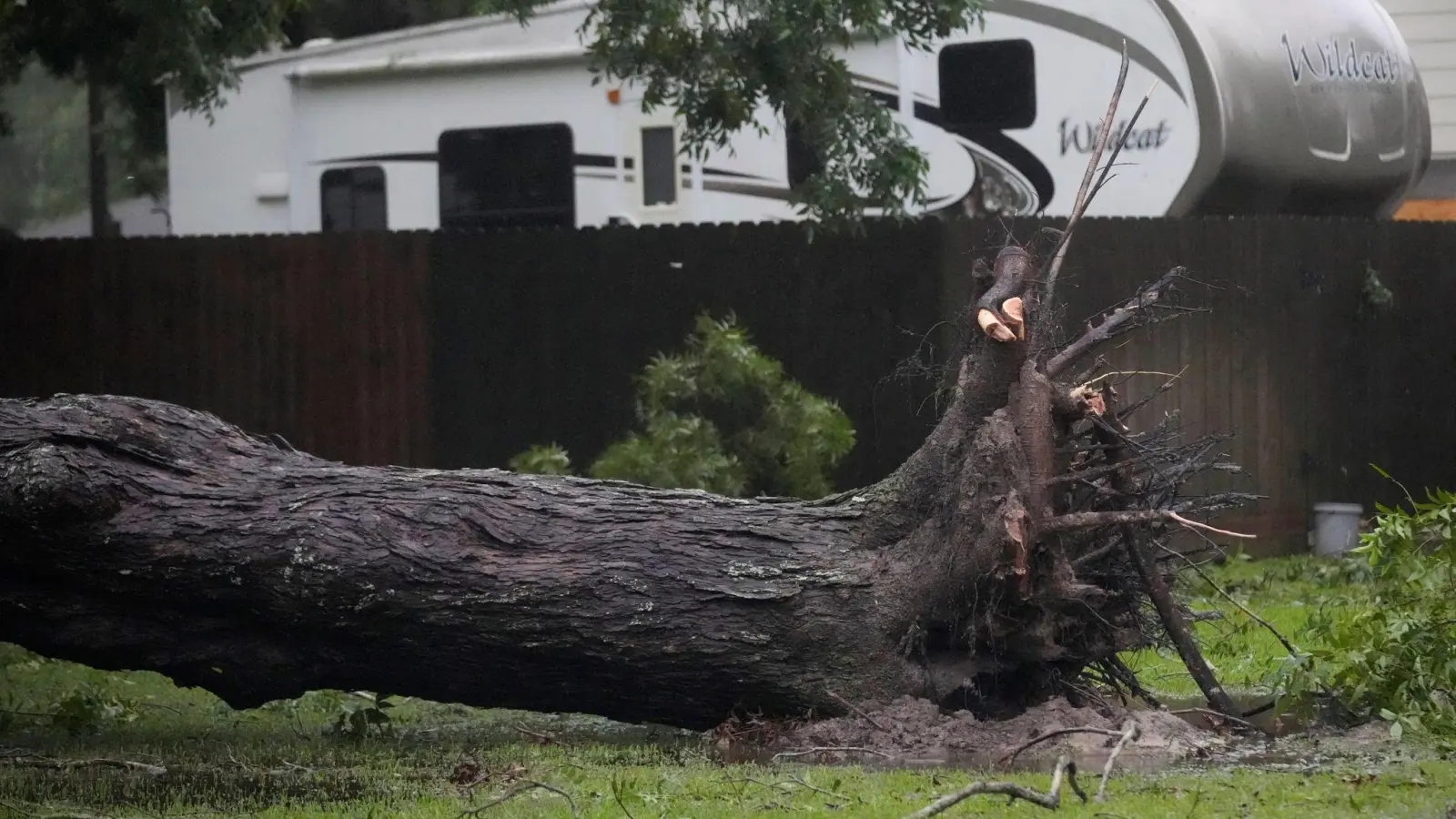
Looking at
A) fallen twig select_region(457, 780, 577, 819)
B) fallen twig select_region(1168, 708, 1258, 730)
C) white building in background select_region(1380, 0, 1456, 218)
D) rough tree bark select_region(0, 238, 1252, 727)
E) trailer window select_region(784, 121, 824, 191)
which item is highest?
white building in background select_region(1380, 0, 1456, 218)

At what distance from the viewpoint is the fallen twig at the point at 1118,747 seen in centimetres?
544

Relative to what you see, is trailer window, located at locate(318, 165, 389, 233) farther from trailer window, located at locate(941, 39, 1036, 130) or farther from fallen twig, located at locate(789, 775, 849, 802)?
fallen twig, located at locate(789, 775, 849, 802)

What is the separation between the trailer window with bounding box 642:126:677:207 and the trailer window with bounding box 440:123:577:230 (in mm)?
596

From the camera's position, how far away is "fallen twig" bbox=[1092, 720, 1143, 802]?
544 centimetres

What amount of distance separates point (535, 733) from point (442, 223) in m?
8.56

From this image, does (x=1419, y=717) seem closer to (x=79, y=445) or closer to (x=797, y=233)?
(x=79, y=445)

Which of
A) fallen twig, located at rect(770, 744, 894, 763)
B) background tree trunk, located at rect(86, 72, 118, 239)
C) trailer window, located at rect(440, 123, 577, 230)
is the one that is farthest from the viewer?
background tree trunk, located at rect(86, 72, 118, 239)

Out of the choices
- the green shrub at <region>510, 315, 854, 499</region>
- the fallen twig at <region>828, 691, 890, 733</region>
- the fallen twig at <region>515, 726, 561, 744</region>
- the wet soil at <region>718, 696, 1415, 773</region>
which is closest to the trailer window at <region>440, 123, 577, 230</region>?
the green shrub at <region>510, 315, 854, 499</region>

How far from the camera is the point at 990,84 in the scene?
13.6 m

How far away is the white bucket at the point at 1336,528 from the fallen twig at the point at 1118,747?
7244 mm

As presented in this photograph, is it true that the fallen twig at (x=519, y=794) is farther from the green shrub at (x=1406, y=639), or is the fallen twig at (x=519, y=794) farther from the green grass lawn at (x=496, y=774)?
the green shrub at (x=1406, y=639)

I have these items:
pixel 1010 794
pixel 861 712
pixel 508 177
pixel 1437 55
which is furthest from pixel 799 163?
pixel 1437 55

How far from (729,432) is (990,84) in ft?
13.3

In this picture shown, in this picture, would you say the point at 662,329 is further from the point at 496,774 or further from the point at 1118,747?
the point at 1118,747
